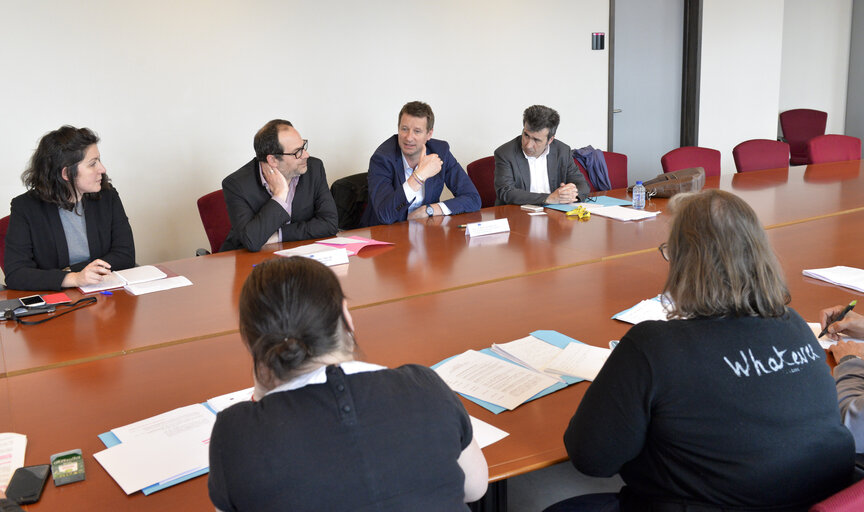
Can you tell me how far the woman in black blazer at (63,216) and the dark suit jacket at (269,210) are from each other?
522 millimetres

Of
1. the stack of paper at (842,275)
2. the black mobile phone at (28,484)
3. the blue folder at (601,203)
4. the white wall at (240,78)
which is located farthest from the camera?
the white wall at (240,78)

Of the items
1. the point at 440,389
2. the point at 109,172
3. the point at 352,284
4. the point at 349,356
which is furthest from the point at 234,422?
the point at 109,172

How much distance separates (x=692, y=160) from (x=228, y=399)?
446 centimetres

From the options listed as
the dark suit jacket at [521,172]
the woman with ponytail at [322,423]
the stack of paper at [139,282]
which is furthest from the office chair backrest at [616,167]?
the woman with ponytail at [322,423]

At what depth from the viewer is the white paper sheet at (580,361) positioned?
1.92 meters

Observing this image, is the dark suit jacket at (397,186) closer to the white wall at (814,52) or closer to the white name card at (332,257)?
the white name card at (332,257)

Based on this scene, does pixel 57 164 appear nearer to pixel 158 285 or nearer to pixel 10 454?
pixel 158 285

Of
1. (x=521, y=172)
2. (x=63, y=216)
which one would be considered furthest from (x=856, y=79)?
(x=63, y=216)

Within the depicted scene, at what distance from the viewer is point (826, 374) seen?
143cm

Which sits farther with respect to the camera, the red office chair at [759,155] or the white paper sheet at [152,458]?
the red office chair at [759,155]

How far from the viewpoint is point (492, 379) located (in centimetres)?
190

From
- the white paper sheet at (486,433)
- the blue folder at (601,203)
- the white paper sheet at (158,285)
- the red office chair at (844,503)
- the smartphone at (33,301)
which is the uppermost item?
the red office chair at (844,503)

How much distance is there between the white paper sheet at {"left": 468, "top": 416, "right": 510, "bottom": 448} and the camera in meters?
1.61

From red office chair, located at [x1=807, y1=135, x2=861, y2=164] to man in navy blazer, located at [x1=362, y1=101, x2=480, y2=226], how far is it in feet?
10.8
